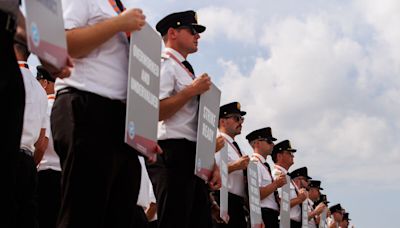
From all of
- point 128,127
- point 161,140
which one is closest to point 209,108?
point 161,140

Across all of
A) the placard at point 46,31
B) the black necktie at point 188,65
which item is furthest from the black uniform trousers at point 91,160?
the black necktie at point 188,65

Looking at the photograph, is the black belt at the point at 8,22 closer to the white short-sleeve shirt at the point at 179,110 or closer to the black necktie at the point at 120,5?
the black necktie at the point at 120,5

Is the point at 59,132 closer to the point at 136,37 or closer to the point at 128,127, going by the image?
the point at 128,127

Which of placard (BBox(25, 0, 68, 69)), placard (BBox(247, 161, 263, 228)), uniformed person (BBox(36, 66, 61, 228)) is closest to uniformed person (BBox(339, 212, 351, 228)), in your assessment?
placard (BBox(247, 161, 263, 228))

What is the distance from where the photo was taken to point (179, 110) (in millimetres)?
4105

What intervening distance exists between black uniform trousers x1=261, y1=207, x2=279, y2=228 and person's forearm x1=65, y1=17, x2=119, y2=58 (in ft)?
16.8

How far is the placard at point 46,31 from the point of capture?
7.26 ft

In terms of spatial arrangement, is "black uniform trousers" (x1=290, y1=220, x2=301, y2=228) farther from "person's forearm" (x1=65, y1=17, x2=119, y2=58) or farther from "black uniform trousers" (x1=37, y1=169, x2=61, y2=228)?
"person's forearm" (x1=65, y1=17, x2=119, y2=58)

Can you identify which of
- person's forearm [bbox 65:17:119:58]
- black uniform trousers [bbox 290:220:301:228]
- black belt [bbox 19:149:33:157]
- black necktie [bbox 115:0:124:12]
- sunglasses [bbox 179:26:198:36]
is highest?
sunglasses [bbox 179:26:198:36]

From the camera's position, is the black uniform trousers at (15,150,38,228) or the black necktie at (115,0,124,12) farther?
the black uniform trousers at (15,150,38,228)

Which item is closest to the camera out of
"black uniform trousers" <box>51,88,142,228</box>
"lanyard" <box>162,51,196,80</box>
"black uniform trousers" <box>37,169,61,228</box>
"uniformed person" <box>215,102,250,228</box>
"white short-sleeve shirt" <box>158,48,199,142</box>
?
"black uniform trousers" <box>51,88,142,228</box>

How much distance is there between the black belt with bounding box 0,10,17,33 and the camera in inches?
81.9

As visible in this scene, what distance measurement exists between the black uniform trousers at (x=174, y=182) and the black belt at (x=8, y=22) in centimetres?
199

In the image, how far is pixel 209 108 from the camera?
169 inches
